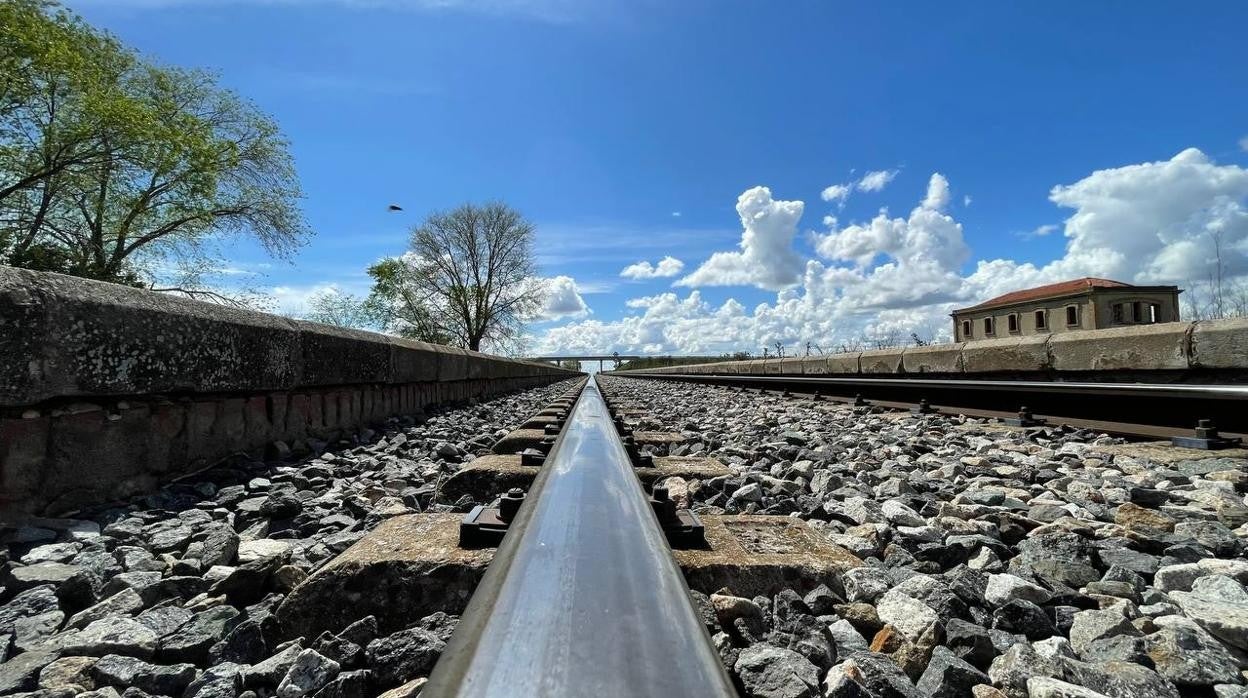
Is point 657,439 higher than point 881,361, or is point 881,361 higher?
point 881,361

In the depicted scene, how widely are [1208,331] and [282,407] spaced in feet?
18.7

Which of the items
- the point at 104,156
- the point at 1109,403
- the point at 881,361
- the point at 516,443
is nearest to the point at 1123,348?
the point at 1109,403

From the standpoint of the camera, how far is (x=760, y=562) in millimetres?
1360

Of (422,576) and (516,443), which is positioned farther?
(516,443)

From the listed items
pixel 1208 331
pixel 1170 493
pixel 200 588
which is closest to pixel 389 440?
pixel 200 588

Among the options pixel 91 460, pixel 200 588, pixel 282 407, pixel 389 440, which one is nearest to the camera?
pixel 200 588

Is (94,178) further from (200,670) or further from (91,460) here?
(200,670)

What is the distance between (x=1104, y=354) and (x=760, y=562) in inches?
187

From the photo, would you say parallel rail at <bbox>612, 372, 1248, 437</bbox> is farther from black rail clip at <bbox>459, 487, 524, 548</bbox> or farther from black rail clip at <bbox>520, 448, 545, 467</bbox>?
black rail clip at <bbox>459, 487, 524, 548</bbox>

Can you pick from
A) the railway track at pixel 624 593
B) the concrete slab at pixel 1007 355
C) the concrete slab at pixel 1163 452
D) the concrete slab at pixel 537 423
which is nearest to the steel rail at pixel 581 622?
the railway track at pixel 624 593

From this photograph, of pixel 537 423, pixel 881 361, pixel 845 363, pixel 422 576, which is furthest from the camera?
pixel 845 363

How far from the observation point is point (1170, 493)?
2.22 metres

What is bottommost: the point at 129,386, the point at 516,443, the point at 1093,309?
the point at 516,443

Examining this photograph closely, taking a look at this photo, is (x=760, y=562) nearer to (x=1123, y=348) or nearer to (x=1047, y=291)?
(x=1123, y=348)
